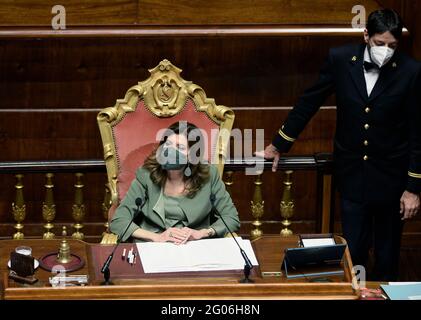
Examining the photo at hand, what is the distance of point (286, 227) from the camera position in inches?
200

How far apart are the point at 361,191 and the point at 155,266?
1.18 m

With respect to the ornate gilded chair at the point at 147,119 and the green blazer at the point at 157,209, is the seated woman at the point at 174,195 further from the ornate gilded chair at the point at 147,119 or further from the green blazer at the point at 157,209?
the ornate gilded chair at the point at 147,119

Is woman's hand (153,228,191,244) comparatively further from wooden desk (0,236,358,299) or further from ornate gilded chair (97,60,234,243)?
ornate gilded chair (97,60,234,243)

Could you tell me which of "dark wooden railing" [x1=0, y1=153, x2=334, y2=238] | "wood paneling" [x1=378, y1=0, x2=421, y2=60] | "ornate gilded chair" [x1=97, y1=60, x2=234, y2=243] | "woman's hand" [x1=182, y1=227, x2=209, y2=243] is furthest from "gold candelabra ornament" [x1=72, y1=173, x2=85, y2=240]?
"wood paneling" [x1=378, y1=0, x2=421, y2=60]

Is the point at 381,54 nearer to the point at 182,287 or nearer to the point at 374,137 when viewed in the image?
the point at 374,137

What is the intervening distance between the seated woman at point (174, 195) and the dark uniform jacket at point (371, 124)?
51 centimetres

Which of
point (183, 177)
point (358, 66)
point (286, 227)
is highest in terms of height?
point (358, 66)

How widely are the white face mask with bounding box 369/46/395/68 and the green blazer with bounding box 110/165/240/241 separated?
84 centimetres

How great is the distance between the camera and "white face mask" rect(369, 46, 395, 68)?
14.6ft

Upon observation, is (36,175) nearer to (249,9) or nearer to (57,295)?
(249,9)

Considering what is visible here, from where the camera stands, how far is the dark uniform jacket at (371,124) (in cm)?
455

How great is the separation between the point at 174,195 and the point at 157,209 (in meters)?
0.09

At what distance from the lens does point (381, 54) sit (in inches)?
176

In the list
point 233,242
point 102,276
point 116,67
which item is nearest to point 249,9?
point 116,67
